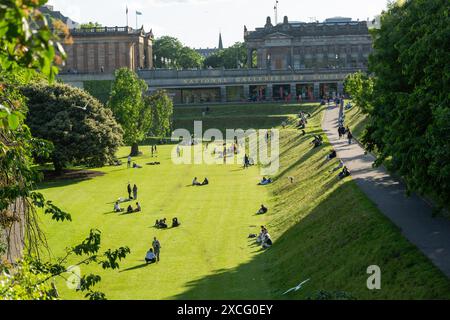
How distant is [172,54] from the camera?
192 metres

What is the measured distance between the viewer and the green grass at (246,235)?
28.0 m

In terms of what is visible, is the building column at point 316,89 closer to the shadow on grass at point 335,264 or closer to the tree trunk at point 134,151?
the tree trunk at point 134,151

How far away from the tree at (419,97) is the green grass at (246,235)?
2.80 m

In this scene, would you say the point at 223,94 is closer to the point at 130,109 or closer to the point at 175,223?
the point at 130,109

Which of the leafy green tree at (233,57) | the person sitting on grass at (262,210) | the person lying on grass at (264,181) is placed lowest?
the person sitting on grass at (262,210)

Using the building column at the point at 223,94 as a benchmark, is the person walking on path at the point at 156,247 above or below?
below

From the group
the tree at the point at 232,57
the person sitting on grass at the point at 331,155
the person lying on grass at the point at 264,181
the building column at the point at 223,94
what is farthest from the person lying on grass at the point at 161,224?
the tree at the point at 232,57

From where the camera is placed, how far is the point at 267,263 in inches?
1407

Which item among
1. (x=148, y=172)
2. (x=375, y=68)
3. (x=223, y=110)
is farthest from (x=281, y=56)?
(x=375, y=68)

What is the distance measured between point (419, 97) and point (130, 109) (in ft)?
186

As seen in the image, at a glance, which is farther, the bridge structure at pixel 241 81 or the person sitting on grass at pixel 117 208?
the bridge structure at pixel 241 81
